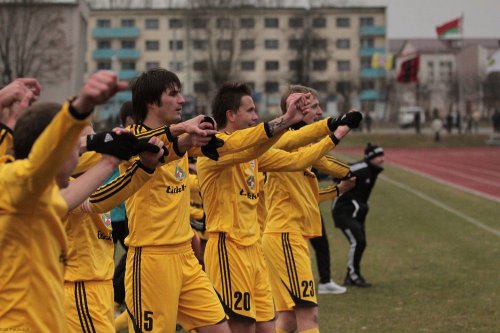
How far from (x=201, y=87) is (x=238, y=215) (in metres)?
76.1

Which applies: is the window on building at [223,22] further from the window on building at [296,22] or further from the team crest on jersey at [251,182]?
the team crest on jersey at [251,182]

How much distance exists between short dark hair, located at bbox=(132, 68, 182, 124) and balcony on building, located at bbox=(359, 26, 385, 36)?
97.7 m

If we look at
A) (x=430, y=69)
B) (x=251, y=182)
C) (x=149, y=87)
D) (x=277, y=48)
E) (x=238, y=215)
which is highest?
(x=277, y=48)

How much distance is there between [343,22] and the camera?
101 metres

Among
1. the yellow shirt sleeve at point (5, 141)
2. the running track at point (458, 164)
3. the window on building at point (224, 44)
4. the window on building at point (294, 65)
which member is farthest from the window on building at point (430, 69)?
the yellow shirt sleeve at point (5, 141)

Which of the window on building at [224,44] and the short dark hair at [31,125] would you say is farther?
the window on building at [224,44]

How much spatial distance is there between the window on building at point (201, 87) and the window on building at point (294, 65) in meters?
10.8

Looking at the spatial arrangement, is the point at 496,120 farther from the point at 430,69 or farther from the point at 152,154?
the point at 430,69

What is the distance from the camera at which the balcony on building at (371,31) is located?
10119 cm

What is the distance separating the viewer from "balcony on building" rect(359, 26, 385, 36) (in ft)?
332

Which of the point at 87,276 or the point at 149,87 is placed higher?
the point at 149,87

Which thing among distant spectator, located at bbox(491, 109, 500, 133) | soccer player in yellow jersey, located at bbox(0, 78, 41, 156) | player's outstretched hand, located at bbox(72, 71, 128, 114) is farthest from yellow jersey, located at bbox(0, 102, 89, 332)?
distant spectator, located at bbox(491, 109, 500, 133)

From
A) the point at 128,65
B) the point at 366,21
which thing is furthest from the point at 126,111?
the point at 366,21

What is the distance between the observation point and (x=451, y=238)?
1605cm
